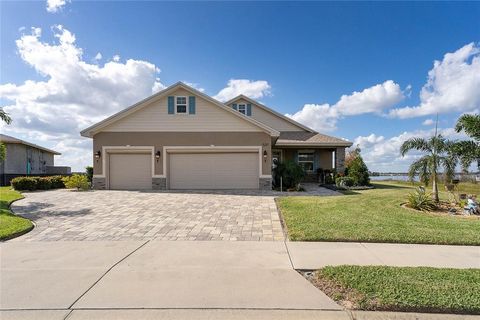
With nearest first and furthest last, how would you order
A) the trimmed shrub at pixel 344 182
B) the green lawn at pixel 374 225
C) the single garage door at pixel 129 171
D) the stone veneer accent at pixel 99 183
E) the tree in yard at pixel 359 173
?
the green lawn at pixel 374 225 < the stone veneer accent at pixel 99 183 < the single garage door at pixel 129 171 < the trimmed shrub at pixel 344 182 < the tree in yard at pixel 359 173

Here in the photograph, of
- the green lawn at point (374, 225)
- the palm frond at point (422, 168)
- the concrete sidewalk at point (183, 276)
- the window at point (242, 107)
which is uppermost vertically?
the window at point (242, 107)

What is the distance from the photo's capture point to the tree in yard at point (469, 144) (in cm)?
989

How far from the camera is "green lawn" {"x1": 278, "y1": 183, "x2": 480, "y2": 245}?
5.88m

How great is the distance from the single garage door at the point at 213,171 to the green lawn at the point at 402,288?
11.3 metres

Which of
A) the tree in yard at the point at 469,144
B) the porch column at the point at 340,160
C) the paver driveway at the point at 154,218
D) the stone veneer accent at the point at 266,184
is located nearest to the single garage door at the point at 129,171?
the paver driveway at the point at 154,218

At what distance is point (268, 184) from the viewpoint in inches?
593

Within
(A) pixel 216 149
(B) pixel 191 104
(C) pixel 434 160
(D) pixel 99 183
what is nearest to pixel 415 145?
→ (C) pixel 434 160

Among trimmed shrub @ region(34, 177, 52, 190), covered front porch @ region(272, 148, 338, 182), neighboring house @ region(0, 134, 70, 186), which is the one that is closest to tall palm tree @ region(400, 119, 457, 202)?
covered front porch @ region(272, 148, 338, 182)

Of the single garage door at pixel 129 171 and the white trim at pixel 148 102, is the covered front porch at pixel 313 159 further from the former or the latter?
the single garage door at pixel 129 171

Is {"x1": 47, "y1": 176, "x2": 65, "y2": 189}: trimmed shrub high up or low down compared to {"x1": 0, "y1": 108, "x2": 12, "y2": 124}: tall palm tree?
down

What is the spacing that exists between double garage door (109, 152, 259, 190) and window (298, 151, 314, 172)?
6095 millimetres

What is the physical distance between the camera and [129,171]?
51.6ft

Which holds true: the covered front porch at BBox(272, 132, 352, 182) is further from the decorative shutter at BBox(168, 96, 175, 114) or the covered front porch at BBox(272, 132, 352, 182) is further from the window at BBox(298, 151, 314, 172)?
the decorative shutter at BBox(168, 96, 175, 114)

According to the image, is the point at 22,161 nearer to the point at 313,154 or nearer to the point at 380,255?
the point at 313,154
